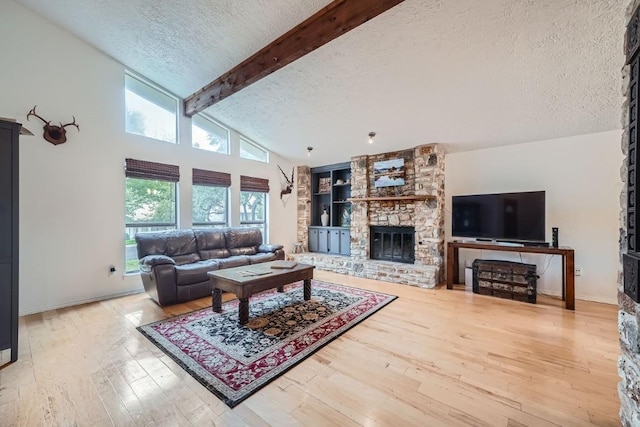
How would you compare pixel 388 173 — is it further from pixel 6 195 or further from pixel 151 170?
pixel 6 195

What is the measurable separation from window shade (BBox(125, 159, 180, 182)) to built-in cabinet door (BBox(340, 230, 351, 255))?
11.5 feet

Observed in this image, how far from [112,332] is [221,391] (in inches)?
67.3

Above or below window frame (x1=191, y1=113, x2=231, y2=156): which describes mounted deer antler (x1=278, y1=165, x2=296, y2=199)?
below

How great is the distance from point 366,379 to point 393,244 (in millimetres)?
3580

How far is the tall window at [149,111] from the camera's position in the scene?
13.7ft

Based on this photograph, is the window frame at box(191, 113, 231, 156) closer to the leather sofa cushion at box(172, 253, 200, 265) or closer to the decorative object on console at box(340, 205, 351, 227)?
the leather sofa cushion at box(172, 253, 200, 265)

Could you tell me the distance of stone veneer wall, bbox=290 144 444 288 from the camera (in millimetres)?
4625

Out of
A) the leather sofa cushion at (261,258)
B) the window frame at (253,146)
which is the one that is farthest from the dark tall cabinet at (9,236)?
the window frame at (253,146)

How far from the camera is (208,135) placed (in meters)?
5.15

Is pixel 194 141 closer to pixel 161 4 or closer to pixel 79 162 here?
pixel 79 162

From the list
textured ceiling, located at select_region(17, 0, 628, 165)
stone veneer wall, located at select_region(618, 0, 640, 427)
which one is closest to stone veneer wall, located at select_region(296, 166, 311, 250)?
textured ceiling, located at select_region(17, 0, 628, 165)

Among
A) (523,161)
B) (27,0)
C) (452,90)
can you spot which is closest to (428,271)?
(523,161)

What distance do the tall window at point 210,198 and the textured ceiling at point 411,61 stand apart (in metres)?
1.33

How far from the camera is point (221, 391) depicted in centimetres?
179
